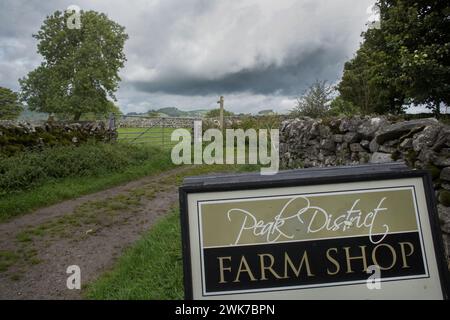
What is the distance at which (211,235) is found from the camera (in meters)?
1.60

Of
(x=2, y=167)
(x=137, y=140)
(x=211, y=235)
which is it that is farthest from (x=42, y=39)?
(x=211, y=235)

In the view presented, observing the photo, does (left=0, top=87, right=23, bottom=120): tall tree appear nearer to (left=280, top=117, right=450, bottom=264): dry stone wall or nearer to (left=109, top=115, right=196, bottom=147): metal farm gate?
(left=109, top=115, right=196, bottom=147): metal farm gate

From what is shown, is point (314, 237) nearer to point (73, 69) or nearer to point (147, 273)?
point (147, 273)

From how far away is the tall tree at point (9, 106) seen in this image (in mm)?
39062

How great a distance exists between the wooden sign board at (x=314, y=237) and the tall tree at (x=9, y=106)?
4673cm

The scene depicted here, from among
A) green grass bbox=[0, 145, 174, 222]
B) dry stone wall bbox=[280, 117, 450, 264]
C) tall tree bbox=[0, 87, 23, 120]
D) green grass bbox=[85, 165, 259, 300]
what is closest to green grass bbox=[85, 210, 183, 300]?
green grass bbox=[85, 165, 259, 300]

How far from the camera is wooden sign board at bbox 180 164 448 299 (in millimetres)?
1547

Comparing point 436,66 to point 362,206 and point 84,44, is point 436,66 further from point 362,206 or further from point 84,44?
point 84,44

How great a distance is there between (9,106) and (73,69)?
66.3 feet

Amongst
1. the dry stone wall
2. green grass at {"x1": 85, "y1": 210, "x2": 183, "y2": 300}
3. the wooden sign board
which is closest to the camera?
the wooden sign board

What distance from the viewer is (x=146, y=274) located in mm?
3180

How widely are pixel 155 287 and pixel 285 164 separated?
265 inches

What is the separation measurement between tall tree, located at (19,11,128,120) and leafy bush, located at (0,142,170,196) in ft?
64.8

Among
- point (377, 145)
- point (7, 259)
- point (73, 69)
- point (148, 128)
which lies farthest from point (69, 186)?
point (73, 69)
